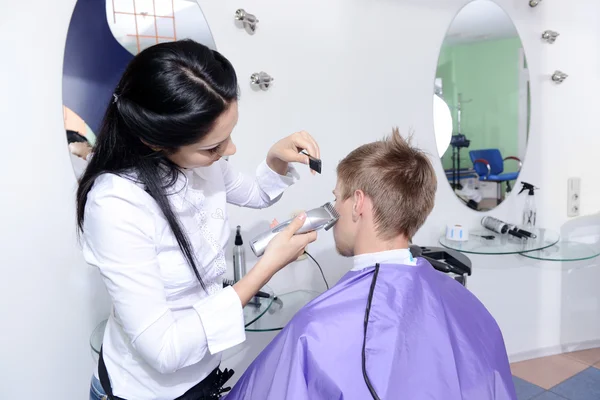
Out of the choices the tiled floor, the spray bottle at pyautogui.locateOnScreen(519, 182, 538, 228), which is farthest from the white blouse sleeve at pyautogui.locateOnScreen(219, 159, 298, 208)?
the tiled floor

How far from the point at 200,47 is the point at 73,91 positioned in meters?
0.81

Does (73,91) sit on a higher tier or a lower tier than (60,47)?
lower

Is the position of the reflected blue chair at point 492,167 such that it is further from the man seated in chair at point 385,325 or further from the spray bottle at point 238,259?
the spray bottle at point 238,259

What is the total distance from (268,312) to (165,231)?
0.80 meters

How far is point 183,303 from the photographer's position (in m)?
0.98

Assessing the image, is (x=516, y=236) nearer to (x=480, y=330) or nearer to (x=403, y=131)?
(x=403, y=131)

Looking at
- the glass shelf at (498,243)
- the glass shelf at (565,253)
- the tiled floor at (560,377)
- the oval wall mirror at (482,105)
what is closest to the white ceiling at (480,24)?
the oval wall mirror at (482,105)

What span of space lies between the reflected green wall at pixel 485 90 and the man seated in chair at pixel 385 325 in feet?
3.63

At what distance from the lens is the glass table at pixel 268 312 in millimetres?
1435

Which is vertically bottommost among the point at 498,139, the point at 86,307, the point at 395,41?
the point at 86,307

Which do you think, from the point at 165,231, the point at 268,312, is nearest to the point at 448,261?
the point at 268,312

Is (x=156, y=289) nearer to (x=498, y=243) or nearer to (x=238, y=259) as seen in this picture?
(x=238, y=259)

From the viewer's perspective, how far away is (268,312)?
5.30ft

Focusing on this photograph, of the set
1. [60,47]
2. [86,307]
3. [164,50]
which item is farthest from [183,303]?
[60,47]
